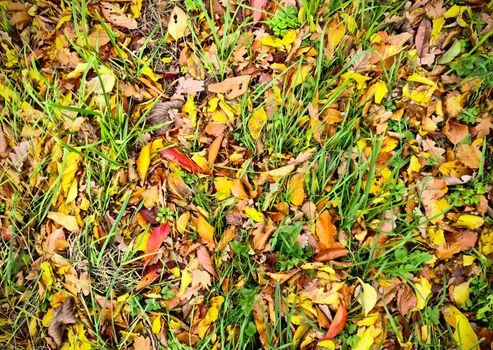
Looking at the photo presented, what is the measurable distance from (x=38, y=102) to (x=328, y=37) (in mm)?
1448

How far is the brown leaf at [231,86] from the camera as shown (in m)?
1.87

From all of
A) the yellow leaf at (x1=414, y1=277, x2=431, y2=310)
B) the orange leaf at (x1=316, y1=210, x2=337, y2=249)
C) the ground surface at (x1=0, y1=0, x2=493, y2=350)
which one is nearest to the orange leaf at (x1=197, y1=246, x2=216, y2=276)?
the ground surface at (x1=0, y1=0, x2=493, y2=350)

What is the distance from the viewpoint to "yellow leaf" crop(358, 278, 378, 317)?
1.61 m

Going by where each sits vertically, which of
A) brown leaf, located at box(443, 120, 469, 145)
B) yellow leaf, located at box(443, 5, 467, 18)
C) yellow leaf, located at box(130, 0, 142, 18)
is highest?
yellow leaf, located at box(443, 5, 467, 18)

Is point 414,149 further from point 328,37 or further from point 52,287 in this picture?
point 52,287

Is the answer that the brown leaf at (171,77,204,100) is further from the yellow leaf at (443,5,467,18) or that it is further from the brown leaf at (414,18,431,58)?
the yellow leaf at (443,5,467,18)

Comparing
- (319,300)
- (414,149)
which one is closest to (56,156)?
(319,300)

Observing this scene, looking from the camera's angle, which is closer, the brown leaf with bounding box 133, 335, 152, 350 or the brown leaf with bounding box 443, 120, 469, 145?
the brown leaf with bounding box 133, 335, 152, 350

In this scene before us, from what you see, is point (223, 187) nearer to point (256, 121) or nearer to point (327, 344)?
point (256, 121)

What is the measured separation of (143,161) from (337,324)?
112 centimetres

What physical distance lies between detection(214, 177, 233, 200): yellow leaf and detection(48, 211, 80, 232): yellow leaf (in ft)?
2.17

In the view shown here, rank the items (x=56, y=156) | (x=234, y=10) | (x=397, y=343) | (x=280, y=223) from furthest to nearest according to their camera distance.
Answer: (x=234, y=10), (x=56, y=156), (x=280, y=223), (x=397, y=343)

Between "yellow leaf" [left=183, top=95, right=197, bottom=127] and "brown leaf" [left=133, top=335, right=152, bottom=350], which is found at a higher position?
"yellow leaf" [left=183, top=95, right=197, bottom=127]

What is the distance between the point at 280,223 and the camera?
171 centimetres
